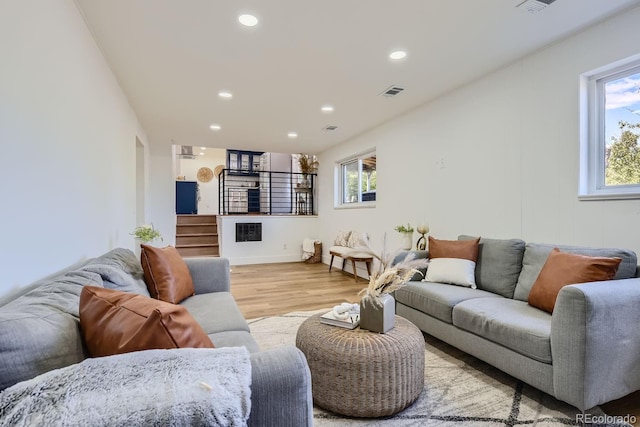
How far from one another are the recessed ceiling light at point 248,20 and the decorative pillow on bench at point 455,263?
8.06ft

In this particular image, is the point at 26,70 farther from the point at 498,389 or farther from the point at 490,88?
the point at 490,88

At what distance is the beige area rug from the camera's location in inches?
65.4

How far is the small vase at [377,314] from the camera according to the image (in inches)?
70.5

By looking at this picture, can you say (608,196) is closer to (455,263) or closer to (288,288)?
(455,263)

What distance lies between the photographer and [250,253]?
6.98 meters

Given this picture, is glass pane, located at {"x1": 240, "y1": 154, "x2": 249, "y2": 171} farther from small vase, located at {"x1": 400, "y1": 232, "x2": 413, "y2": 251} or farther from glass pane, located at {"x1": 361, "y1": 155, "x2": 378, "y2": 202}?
small vase, located at {"x1": 400, "y1": 232, "x2": 413, "y2": 251}

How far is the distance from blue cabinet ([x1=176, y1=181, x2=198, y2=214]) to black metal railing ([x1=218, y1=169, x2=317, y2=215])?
1035 millimetres

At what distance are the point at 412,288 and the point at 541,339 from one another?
1.10 metres

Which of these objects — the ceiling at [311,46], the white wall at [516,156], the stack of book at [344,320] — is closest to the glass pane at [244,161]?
the ceiling at [311,46]

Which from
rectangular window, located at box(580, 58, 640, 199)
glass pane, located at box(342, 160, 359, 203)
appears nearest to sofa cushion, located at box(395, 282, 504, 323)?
rectangular window, located at box(580, 58, 640, 199)

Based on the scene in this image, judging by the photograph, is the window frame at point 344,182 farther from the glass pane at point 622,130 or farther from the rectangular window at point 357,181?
the glass pane at point 622,130

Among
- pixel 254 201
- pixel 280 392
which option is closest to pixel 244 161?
pixel 254 201

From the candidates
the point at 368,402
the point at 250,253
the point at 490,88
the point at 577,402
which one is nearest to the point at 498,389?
the point at 577,402

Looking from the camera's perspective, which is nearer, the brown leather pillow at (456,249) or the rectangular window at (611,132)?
the rectangular window at (611,132)
